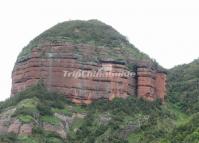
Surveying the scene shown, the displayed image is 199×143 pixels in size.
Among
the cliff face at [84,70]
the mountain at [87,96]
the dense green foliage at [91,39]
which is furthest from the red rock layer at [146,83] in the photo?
the dense green foliage at [91,39]

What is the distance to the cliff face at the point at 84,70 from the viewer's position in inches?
4530

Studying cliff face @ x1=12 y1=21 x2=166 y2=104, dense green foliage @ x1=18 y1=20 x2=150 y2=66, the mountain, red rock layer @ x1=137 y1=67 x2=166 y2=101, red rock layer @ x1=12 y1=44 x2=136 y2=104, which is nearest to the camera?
the mountain

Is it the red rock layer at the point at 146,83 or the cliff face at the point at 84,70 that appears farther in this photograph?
the red rock layer at the point at 146,83

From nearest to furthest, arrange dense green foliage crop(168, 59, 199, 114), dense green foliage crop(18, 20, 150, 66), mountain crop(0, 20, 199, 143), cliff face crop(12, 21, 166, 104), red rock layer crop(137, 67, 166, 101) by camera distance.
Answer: mountain crop(0, 20, 199, 143) < cliff face crop(12, 21, 166, 104) < dense green foliage crop(18, 20, 150, 66) < red rock layer crop(137, 67, 166, 101) < dense green foliage crop(168, 59, 199, 114)

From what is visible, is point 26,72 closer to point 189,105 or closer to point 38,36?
point 38,36

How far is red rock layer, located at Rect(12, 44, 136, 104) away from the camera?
114812 millimetres

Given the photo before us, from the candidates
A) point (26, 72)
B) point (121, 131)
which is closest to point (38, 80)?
point (26, 72)

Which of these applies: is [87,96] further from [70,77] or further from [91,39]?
[91,39]

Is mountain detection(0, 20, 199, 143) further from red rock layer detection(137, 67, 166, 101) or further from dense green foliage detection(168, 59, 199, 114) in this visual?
dense green foliage detection(168, 59, 199, 114)

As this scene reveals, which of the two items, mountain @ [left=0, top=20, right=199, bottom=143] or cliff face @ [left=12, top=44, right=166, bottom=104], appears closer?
mountain @ [left=0, top=20, right=199, bottom=143]

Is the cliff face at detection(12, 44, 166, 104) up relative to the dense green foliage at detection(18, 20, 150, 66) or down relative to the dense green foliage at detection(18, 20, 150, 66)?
down

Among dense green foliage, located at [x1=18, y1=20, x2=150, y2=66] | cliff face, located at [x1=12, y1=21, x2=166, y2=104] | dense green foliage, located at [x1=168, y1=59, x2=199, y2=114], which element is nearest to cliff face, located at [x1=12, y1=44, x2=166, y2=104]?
cliff face, located at [x1=12, y1=21, x2=166, y2=104]

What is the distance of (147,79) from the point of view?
390 ft

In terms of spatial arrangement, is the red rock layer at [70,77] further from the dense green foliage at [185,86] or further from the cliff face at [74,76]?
the dense green foliage at [185,86]
